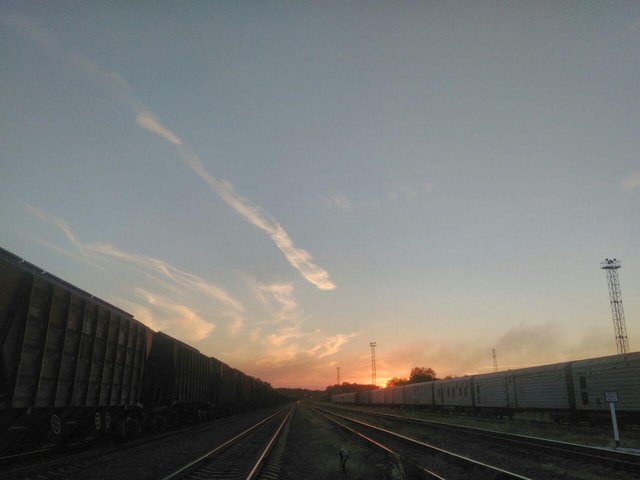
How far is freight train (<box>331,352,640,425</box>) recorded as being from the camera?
19844mm

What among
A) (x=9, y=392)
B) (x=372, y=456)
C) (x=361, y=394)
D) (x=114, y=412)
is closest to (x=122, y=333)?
(x=114, y=412)

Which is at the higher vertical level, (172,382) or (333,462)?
(172,382)

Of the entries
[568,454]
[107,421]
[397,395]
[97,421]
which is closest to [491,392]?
[568,454]

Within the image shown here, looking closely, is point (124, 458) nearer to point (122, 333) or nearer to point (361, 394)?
point (122, 333)

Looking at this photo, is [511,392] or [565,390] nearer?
[565,390]

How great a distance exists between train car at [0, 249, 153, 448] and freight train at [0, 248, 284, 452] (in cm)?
2

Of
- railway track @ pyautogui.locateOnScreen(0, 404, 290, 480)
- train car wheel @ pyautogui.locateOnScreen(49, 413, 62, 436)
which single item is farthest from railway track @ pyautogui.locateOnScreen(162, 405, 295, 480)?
train car wheel @ pyautogui.locateOnScreen(49, 413, 62, 436)

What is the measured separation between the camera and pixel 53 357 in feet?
37.3

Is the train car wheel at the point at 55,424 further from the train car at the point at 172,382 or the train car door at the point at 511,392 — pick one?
the train car door at the point at 511,392

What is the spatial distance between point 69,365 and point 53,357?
3.05 ft

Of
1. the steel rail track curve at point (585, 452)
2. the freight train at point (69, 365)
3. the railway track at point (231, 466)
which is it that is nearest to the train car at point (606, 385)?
the steel rail track curve at point (585, 452)

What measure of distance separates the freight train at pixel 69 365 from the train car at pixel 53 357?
0.8 inches

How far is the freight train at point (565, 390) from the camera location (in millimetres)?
19844

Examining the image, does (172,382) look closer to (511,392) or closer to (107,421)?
(107,421)
